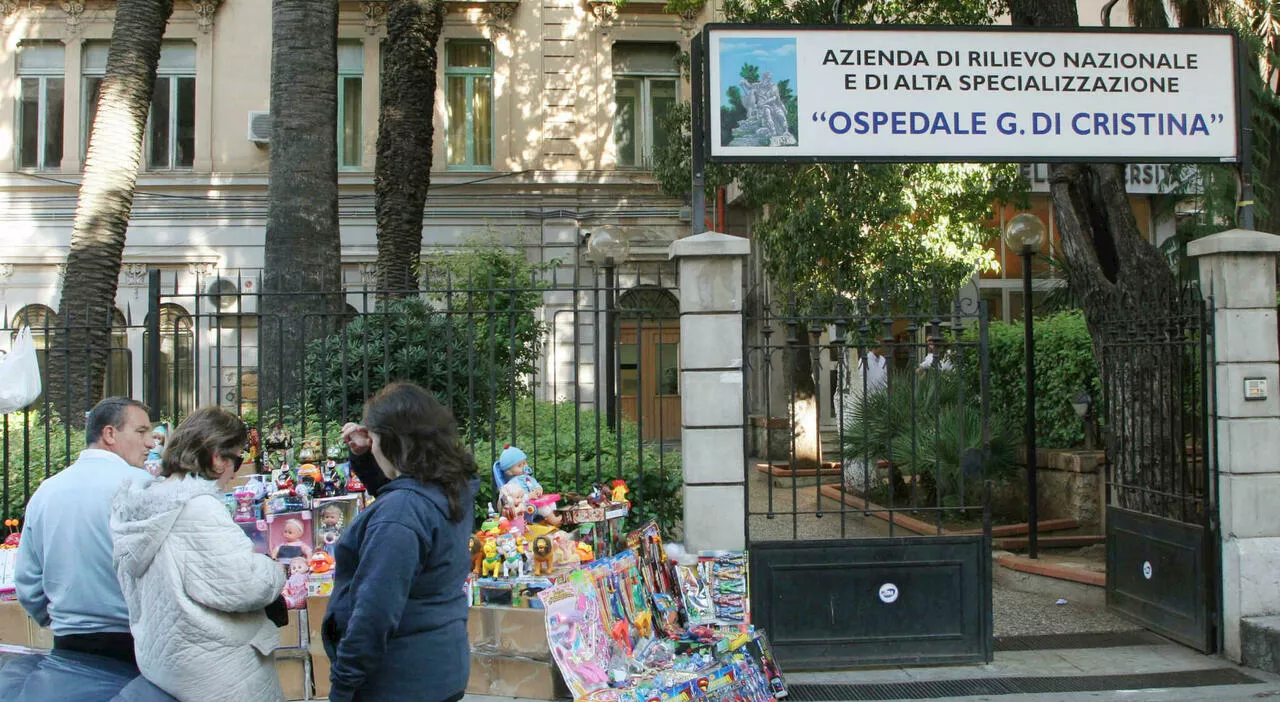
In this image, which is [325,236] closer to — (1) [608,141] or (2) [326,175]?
(2) [326,175]

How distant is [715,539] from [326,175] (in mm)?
6058

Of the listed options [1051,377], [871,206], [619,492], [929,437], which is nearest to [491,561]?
[619,492]

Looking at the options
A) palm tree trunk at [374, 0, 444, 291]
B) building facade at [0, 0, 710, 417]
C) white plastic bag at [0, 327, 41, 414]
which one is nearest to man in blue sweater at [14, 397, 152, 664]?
white plastic bag at [0, 327, 41, 414]

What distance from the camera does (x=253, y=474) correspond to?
6848 millimetres

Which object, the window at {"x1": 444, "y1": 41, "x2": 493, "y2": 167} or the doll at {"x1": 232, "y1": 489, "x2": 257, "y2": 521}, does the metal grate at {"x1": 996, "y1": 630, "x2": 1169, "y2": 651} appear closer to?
the doll at {"x1": 232, "y1": 489, "x2": 257, "y2": 521}

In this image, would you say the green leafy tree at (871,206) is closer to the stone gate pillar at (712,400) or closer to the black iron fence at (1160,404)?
the black iron fence at (1160,404)

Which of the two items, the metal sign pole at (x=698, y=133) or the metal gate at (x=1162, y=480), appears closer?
the metal sign pole at (x=698, y=133)

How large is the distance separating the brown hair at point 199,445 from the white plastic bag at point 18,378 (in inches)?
133

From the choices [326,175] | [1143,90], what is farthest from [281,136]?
[1143,90]

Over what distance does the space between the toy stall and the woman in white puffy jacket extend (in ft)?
7.47

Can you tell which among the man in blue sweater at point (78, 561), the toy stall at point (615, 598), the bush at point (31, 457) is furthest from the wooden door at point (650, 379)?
the man in blue sweater at point (78, 561)

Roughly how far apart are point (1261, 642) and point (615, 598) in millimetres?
4100

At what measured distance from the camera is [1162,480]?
25.5ft

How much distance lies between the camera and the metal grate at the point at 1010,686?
6277 mm
